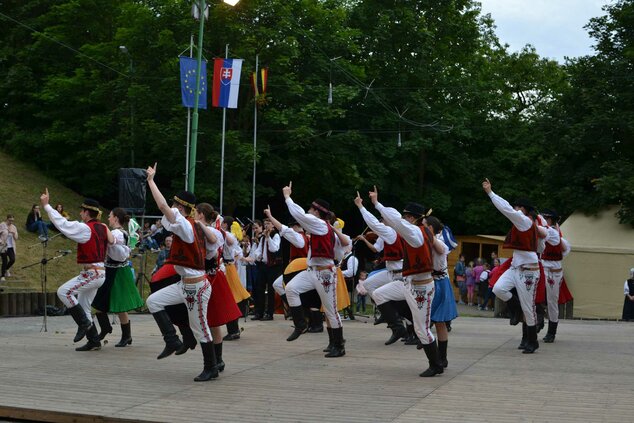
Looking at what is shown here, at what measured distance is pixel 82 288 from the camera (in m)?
12.5

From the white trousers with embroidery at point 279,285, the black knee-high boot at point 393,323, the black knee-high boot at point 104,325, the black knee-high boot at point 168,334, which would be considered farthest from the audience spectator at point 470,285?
the black knee-high boot at point 168,334

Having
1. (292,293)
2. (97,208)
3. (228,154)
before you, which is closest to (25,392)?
(97,208)

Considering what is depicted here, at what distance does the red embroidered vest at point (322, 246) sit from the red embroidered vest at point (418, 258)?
2306 mm

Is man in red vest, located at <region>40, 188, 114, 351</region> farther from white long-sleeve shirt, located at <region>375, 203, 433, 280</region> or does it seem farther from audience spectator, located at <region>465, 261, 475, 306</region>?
audience spectator, located at <region>465, 261, 475, 306</region>

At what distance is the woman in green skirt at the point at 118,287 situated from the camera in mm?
12773

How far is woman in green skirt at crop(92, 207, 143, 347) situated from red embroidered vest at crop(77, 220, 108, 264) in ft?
0.93

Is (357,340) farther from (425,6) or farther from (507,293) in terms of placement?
(425,6)

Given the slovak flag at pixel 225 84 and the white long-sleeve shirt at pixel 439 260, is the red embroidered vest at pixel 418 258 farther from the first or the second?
the slovak flag at pixel 225 84

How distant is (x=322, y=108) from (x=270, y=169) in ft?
10.1

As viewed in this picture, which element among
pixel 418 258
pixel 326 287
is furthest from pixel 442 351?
pixel 326 287

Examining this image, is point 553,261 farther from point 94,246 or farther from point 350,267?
point 94,246

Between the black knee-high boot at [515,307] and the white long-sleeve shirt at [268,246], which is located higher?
the white long-sleeve shirt at [268,246]

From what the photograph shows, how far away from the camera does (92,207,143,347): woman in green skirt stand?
41.9 ft

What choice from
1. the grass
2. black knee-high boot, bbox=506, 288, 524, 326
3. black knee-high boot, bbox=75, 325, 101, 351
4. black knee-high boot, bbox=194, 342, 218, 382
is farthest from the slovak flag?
black knee-high boot, bbox=194, 342, 218, 382
